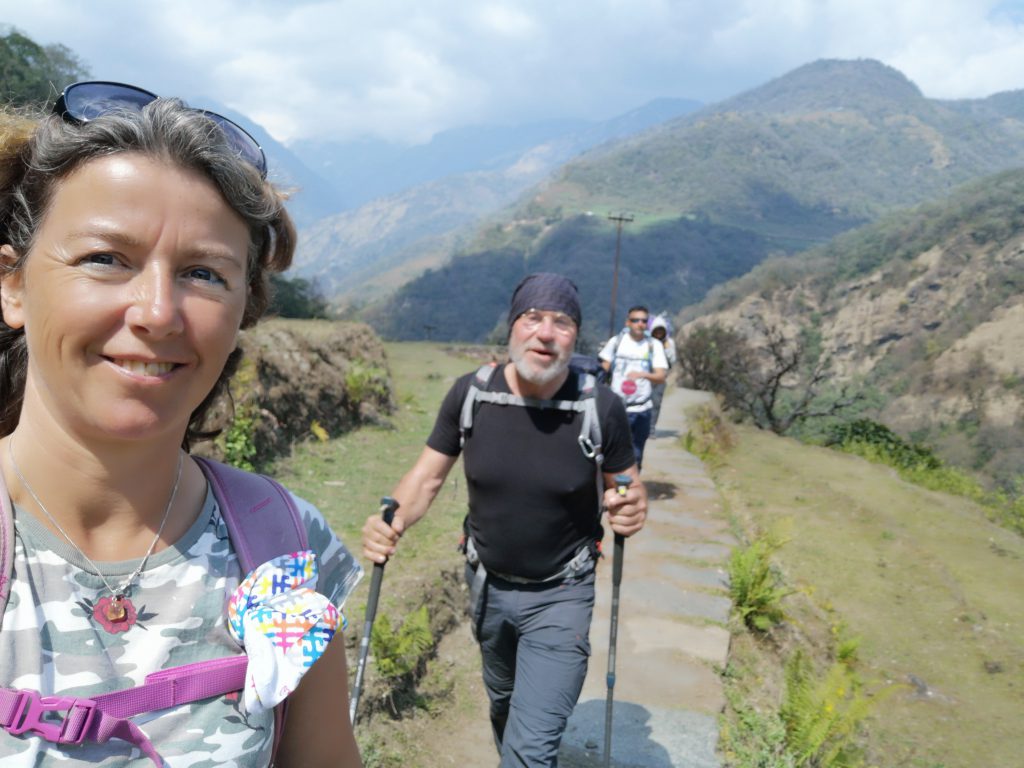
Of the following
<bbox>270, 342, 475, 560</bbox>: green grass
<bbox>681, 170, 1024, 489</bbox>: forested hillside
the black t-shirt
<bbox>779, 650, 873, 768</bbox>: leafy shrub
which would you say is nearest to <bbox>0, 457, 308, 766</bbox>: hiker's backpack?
the black t-shirt

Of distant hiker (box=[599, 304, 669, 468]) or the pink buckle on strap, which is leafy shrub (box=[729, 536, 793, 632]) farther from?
the pink buckle on strap

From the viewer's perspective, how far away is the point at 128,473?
1111 mm

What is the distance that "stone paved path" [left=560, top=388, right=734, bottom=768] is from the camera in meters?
3.77

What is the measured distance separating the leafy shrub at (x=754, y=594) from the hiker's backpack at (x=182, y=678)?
4.79m

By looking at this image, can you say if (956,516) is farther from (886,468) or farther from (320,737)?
(320,737)

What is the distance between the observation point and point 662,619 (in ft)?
17.0

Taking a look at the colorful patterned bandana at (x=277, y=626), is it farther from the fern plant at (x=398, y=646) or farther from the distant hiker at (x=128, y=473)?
the fern plant at (x=398, y=646)

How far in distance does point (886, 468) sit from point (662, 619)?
1059 cm

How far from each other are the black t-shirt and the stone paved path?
61.6 inches

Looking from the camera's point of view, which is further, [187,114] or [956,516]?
[956,516]

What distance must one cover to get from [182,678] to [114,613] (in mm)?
134

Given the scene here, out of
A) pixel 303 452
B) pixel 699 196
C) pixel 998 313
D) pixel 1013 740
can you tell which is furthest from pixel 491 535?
pixel 699 196

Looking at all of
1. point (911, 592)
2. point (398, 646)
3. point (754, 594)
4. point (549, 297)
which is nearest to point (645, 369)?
point (754, 594)

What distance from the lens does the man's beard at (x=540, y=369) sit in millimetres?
2764
